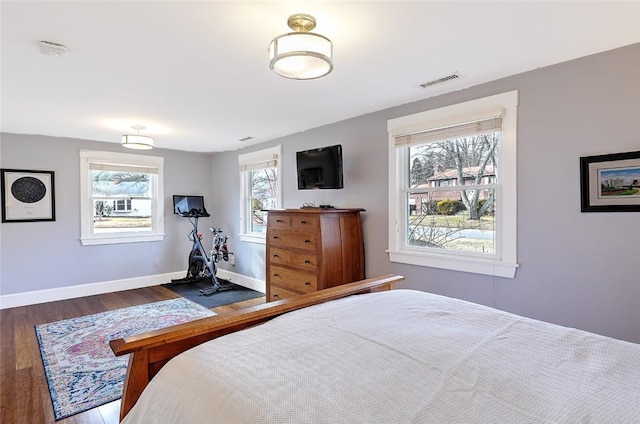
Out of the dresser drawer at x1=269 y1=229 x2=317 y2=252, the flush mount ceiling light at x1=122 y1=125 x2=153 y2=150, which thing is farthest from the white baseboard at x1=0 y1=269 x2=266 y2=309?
the flush mount ceiling light at x1=122 y1=125 x2=153 y2=150

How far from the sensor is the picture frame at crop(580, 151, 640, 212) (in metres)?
2.16

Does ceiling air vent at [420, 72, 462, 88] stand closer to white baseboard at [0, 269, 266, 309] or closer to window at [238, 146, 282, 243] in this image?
window at [238, 146, 282, 243]

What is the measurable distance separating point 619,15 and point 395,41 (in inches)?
46.0

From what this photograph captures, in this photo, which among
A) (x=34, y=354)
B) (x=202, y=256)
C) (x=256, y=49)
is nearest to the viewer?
(x=256, y=49)

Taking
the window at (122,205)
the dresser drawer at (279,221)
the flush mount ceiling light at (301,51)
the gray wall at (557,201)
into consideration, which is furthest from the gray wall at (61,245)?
the flush mount ceiling light at (301,51)

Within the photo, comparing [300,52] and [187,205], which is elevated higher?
[300,52]

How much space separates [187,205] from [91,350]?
3.03 meters

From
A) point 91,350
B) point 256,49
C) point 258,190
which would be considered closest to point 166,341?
point 256,49

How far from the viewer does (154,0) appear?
169 centimetres

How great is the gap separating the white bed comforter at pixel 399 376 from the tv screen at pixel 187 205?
4791 mm

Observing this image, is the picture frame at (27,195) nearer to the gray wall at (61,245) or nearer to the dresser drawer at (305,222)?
the gray wall at (61,245)

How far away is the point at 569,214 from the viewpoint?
243 centimetres

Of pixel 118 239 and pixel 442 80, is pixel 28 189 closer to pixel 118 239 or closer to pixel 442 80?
pixel 118 239

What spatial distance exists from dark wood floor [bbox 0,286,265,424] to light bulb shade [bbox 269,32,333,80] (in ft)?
8.01
